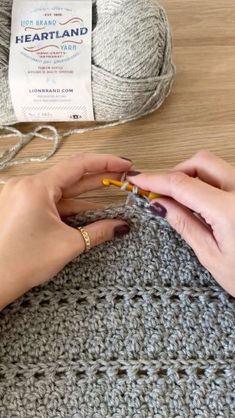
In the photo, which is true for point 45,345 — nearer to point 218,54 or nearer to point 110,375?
point 110,375

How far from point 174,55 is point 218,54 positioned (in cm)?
8

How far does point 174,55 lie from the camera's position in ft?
3.31

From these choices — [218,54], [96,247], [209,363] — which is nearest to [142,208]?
[96,247]

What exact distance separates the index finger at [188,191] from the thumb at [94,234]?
0.22 feet

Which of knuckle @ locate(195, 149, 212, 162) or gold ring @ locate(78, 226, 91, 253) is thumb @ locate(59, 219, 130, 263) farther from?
knuckle @ locate(195, 149, 212, 162)

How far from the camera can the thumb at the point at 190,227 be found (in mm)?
762

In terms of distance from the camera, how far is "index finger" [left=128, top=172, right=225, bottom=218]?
73 cm

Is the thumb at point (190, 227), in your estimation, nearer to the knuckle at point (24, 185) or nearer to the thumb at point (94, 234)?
the thumb at point (94, 234)

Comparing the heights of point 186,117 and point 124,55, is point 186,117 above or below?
below

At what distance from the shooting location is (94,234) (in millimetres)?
797

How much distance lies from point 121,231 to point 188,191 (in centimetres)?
12

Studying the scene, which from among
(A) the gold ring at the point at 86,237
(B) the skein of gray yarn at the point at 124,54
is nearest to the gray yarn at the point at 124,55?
→ (B) the skein of gray yarn at the point at 124,54

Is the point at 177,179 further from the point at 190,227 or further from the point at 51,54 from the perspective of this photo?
the point at 51,54

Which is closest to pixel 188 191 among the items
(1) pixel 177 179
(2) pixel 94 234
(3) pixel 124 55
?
(1) pixel 177 179
